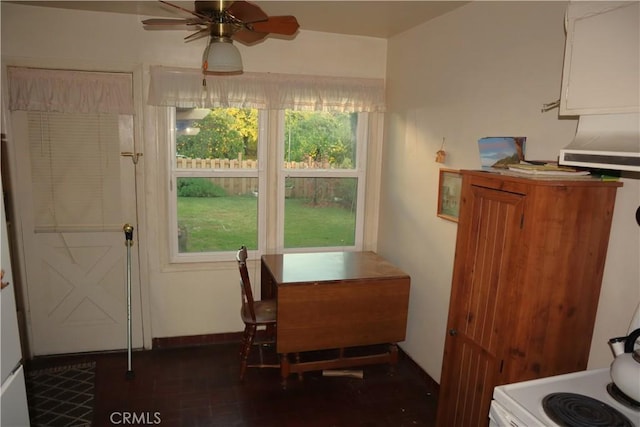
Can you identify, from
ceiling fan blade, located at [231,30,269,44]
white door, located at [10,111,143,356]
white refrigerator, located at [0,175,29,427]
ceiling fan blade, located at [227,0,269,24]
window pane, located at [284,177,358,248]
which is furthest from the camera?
window pane, located at [284,177,358,248]

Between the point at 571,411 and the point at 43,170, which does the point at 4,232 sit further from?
the point at 571,411

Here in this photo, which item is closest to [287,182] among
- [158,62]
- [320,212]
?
[320,212]

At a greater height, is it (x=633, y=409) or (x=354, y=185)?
(x=354, y=185)

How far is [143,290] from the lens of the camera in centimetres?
342

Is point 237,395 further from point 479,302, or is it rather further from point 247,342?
point 479,302

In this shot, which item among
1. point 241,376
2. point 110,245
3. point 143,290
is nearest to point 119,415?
point 241,376

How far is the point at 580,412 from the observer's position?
146cm

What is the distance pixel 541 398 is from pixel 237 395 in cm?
200

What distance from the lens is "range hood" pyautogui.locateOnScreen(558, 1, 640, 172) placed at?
4.66ft

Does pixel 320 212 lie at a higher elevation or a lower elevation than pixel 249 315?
higher

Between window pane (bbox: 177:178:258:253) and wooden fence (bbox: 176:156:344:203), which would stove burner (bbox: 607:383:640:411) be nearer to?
wooden fence (bbox: 176:156:344:203)

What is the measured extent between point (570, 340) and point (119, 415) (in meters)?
2.56

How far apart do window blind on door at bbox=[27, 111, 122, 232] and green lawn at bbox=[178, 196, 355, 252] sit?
1.81ft

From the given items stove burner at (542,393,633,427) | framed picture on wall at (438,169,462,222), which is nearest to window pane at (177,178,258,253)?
framed picture on wall at (438,169,462,222)
